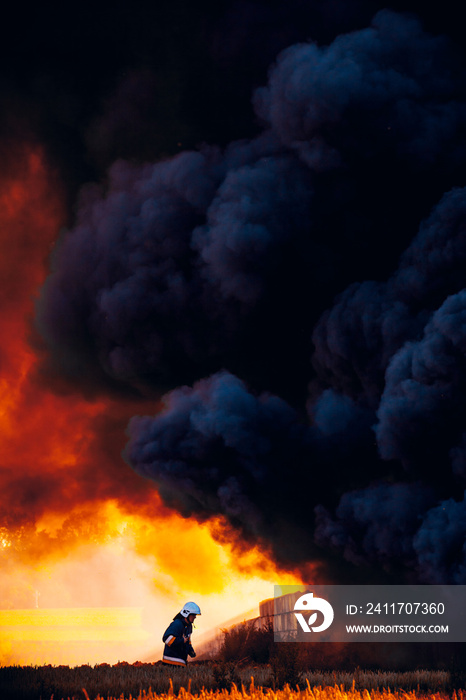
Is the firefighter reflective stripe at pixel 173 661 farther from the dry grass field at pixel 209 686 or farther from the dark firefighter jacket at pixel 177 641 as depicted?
the dry grass field at pixel 209 686

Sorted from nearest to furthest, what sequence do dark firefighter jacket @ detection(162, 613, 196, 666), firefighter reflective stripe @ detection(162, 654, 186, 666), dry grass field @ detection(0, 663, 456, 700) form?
dry grass field @ detection(0, 663, 456, 700) < dark firefighter jacket @ detection(162, 613, 196, 666) < firefighter reflective stripe @ detection(162, 654, 186, 666)

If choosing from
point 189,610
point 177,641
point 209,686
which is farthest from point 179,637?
point 209,686

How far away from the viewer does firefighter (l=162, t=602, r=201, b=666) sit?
21.6m

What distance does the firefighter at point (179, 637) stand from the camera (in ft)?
70.9

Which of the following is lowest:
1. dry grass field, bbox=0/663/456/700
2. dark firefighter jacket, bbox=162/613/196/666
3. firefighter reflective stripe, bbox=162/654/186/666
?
dry grass field, bbox=0/663/456/700

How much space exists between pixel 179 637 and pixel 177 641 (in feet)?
0.61

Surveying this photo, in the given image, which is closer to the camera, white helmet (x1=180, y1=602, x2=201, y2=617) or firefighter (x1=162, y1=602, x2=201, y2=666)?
firefighter (x1=162, y1=602, x2=201, y2=666)

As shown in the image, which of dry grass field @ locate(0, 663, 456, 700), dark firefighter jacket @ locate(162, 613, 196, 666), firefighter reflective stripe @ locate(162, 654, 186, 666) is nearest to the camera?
dry grass field @ locate(0, 663, 456, 700)

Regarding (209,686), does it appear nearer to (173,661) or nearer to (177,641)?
(177,641)

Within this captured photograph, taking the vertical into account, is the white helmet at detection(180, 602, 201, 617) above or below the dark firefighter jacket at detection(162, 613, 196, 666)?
above

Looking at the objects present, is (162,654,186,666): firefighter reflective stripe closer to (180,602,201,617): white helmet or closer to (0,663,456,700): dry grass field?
(0,663,456,700): dry grass field

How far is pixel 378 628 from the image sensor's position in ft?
121

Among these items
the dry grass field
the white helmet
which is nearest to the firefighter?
the white helmet

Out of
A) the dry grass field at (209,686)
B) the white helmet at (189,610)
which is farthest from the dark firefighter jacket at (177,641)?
the dry grass field at (209,686)
